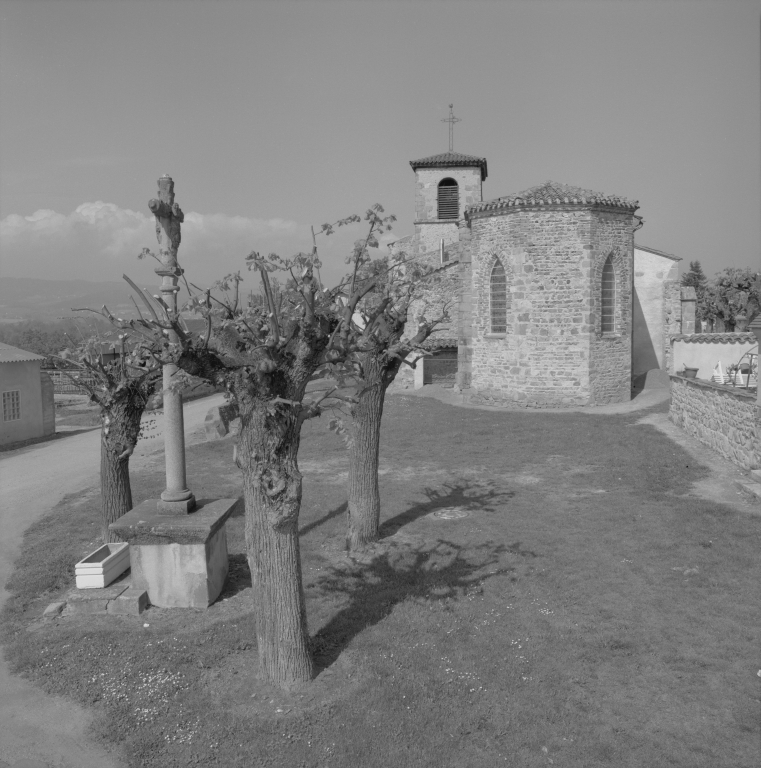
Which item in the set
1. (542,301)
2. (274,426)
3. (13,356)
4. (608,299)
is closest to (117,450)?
(274,426)

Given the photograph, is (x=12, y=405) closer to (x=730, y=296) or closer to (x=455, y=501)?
Answer: (x=455, y=501)

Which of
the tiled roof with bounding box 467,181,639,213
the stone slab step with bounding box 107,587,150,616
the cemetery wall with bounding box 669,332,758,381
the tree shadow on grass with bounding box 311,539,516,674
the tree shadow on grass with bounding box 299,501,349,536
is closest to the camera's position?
the tree shadow on grass with bounding box 311,539,516,674

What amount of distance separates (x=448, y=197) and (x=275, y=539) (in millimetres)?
30337

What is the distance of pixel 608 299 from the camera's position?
22672 mm

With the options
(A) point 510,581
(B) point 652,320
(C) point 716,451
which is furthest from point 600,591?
(B) point 652,320

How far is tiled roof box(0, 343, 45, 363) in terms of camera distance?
72.9 ft

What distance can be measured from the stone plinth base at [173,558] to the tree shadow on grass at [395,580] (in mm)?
1452

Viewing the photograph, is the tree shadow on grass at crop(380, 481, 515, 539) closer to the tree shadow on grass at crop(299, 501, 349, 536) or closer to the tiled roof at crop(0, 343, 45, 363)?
the tree shadow on grass at crop(299, 501, 349, 536)

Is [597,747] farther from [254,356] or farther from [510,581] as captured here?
[254,356]

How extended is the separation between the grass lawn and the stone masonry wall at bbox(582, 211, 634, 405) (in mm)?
10903

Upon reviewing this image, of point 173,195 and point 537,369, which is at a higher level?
point 173,195

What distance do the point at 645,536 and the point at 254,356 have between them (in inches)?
263

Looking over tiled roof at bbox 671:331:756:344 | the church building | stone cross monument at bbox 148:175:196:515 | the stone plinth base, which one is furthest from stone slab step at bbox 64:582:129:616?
tiled roof at bbox 671:331:756:344

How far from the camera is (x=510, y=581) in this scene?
7.98 m
